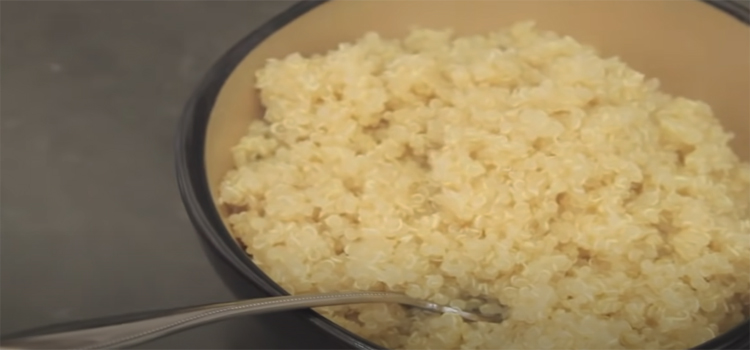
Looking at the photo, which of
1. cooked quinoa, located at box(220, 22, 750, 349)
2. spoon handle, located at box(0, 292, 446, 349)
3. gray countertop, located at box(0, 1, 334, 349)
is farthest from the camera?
gray countertop, located at box(0, 1, 334, 349)

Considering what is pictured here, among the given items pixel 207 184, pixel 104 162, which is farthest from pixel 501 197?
pixel 104 162

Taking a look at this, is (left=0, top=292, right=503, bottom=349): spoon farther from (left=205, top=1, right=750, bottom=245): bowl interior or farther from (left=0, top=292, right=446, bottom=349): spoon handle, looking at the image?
(left=205, top=1, right=750, bottom=245): bowl interior

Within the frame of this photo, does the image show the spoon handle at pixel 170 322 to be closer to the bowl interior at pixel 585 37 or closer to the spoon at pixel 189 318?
the spoon at pixel 189 318

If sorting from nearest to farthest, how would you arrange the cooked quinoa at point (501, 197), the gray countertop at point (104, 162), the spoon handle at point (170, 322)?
the spoon handle at point (170, 322) → the cooked quinoa at point (501, 197) → the gray countertop at point (104, 162)

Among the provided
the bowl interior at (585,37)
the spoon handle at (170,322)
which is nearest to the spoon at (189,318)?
the spoon handle at (170,322)

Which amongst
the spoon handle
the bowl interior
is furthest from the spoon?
the bowl interior
